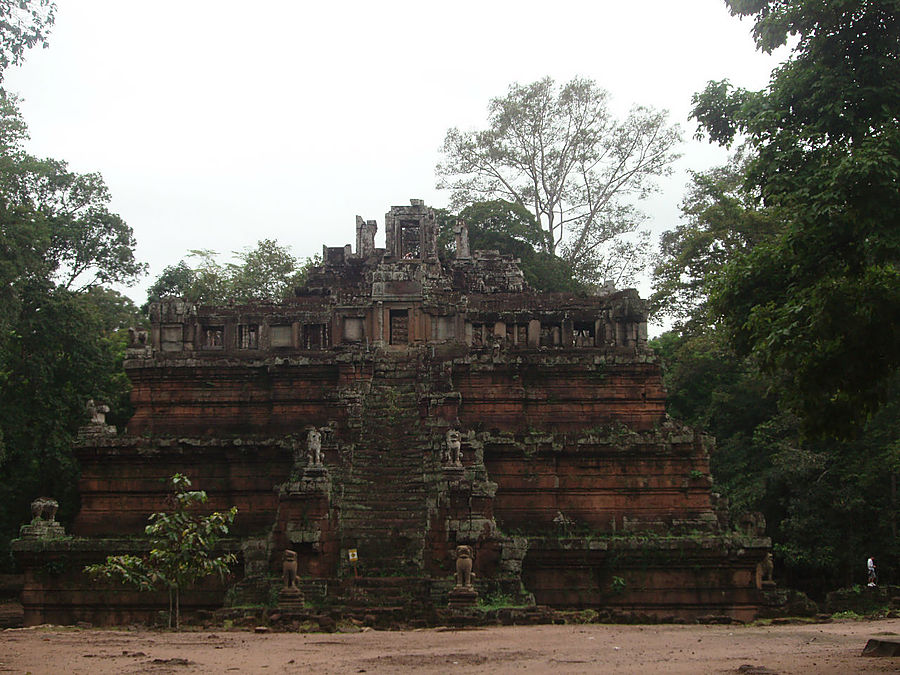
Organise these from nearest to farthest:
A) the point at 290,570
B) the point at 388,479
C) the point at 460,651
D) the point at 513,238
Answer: the point at 460,651
the point at 290,570
the point at 388,479
the point at 513,238

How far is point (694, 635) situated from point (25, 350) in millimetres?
26389

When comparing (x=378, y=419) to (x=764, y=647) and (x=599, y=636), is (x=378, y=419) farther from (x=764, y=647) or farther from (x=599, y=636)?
(x=764, y=647)

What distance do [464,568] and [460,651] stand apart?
544 centimetres

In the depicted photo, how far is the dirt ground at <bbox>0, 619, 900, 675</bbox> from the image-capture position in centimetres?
1230

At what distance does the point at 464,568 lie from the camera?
1952 centimetres

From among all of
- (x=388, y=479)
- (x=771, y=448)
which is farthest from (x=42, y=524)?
(x=771, y=448)

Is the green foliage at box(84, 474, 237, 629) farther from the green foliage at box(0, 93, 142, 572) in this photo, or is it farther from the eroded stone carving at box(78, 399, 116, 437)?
the green foliage at box(0, 93, 142, 572)

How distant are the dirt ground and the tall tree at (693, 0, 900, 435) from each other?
11.3 ft

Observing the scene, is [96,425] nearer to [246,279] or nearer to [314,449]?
[314,449]

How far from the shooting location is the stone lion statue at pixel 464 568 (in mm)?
19516

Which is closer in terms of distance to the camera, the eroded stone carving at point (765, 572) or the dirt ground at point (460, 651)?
the dirt ground at point (460, 651)

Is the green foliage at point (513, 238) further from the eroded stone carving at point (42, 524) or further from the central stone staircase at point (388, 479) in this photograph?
the eroded stone carving at point (42, 524)

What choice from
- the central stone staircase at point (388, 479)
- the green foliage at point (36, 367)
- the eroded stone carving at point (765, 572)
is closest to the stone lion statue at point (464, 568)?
the central stone staircase at point (388, 479)

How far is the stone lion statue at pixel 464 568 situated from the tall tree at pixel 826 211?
6.82 meters
